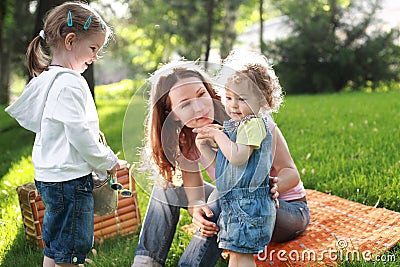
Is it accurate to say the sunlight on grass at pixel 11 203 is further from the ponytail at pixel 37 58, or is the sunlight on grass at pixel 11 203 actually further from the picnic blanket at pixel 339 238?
the picnic blanket at pixel 339 238

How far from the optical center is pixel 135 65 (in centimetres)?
2412

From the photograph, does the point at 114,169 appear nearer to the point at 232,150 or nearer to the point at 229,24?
the point at 232,150

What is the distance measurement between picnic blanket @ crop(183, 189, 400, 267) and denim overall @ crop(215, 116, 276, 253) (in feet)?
1.21

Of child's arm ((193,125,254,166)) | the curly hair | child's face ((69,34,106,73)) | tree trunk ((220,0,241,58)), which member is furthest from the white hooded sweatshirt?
tree trunk ((220,0,241,58))

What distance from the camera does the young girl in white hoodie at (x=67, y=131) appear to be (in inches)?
82.4

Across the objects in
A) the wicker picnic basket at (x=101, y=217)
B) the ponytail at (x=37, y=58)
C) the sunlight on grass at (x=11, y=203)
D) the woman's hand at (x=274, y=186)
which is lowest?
the sunlight on grass at (x=11, y=203)

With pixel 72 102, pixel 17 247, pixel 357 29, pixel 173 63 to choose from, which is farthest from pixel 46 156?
pixel 357 29

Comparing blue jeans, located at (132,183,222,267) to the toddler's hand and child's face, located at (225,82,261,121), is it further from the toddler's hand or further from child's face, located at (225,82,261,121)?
child's face, located at (225,82,261,121)

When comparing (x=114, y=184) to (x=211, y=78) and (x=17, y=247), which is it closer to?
(x=211, y=78)

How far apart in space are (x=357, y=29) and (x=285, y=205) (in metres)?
9.49

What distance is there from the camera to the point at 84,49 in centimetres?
223

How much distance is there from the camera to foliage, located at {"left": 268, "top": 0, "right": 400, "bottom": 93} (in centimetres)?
1088

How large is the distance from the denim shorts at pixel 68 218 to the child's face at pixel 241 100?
0.70m

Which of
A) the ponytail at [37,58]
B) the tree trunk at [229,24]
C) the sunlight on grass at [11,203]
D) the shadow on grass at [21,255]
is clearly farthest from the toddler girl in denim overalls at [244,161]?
the tree trunk at [229,24]
